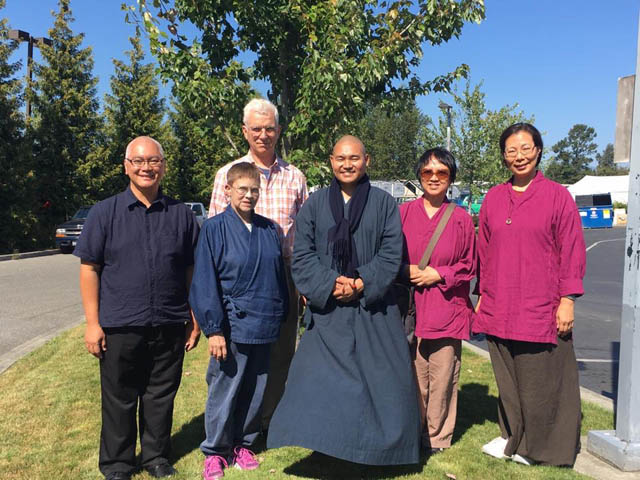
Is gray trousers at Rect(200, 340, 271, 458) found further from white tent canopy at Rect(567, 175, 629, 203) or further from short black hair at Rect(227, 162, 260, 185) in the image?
white tent canopy at Rect(567, 175, 629, 203)

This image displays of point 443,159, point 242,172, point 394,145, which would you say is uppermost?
point 394,145

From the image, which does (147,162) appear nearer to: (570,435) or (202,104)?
(202,104)

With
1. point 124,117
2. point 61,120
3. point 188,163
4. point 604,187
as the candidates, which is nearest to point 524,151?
point 61,120

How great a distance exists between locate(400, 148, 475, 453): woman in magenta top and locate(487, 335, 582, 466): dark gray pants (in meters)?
0.41

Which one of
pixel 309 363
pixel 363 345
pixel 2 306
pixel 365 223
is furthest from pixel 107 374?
pixel 2 306

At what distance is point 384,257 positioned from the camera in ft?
11.2

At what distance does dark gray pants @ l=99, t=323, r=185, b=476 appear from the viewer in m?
3.37

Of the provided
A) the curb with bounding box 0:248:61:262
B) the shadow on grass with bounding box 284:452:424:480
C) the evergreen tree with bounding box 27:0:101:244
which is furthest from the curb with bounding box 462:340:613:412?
the evergreen tree with bounding box 27:0:101:244

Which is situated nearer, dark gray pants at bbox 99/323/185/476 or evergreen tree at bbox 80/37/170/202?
dark gray pants at bbox 99/323/185/476

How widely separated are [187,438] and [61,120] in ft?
71.4

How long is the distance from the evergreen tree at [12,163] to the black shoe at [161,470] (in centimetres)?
1921

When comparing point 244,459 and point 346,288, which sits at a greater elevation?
point 346,288

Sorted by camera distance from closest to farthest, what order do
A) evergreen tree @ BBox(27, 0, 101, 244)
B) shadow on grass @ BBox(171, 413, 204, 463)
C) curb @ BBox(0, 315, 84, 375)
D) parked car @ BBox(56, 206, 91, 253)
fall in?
shadow on grass @ BBox(171, 413, 204, 463) < curb @ BBox(0, 315, 84, 375) < parked car @ BBox(56, 206, 91, 253) < evergreen tree @ BBox(27, 0, 101, 244)

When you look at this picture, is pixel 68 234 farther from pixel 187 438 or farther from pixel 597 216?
pixel 597 216
